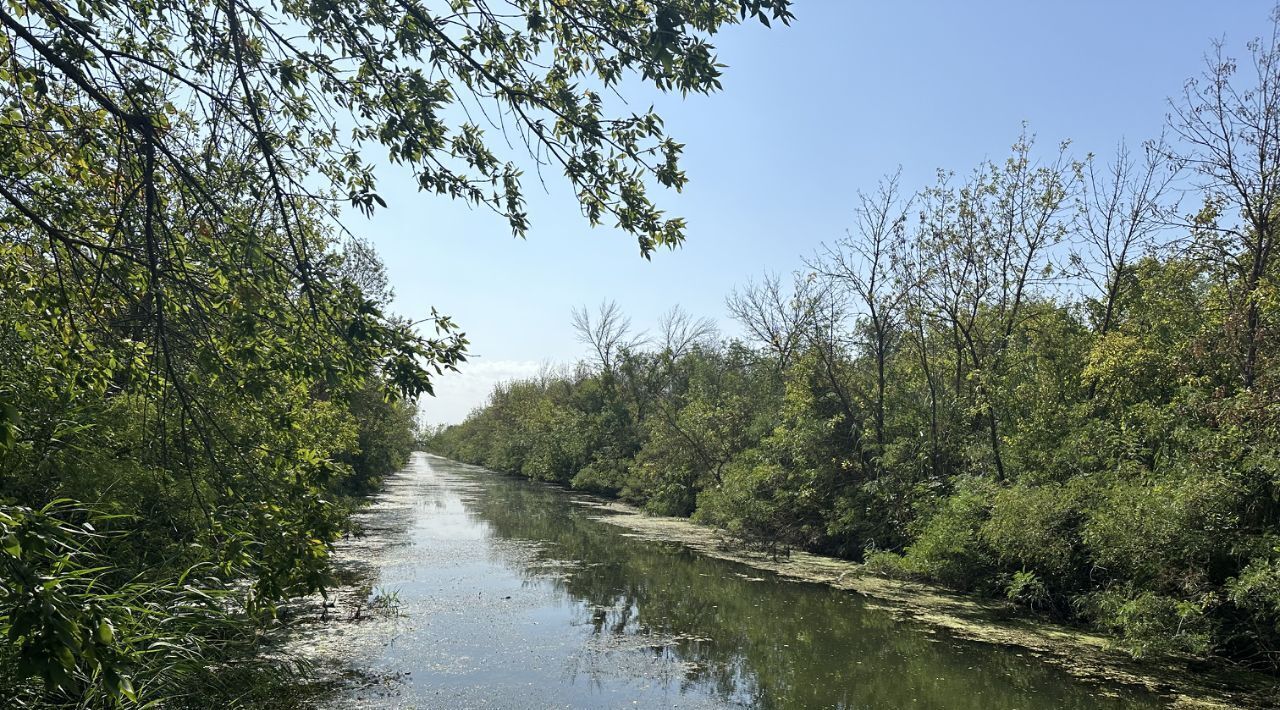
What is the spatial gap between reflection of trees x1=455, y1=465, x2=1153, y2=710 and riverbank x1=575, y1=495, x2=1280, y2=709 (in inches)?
17.3

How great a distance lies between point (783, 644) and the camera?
895 centimetres

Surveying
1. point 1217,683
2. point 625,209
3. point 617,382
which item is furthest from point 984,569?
point 617,382

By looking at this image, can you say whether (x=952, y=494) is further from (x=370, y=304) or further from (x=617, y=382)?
(x=617, y=382)

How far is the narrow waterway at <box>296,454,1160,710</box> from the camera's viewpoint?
23.3 ft

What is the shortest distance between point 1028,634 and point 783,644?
127 inches

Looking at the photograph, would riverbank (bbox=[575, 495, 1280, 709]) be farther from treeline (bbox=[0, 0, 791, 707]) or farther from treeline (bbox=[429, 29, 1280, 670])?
treeline (bbox=[0, 0, 791, 707])

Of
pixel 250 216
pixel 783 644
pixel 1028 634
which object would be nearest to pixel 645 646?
pixel 783 644

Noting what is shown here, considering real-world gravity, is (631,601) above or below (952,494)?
below

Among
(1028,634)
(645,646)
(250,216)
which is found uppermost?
(250,216)

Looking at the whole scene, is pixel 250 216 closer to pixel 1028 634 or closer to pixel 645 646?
pixel 645 646

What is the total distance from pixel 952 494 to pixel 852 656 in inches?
228

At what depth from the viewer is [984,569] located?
1159 cm

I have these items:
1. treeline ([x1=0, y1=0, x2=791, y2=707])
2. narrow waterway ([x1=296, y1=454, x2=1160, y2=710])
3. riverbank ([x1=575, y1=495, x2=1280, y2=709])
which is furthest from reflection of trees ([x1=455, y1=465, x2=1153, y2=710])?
treeline ([x1=0, y1=0, x2=791, y2=707])

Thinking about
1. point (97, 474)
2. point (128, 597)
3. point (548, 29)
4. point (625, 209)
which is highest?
point (548, 29)
